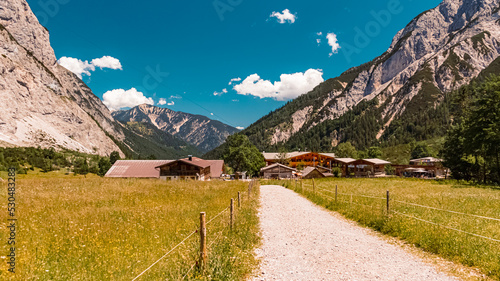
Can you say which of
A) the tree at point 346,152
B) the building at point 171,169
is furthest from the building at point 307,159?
the building at point 171,169

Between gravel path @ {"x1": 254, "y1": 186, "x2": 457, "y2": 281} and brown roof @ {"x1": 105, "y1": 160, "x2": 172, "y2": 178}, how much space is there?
71.0 m

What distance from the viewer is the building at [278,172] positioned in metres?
96.6

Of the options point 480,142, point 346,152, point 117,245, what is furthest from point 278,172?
point 117,245

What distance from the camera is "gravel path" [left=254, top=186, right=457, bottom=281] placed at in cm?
852

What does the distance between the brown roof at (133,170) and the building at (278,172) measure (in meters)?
36.2

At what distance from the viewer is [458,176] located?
62906 mm

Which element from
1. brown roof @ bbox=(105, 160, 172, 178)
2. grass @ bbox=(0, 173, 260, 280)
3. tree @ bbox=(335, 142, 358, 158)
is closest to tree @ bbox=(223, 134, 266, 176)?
brown roof @ bbox=(105, 160, 172, 178)

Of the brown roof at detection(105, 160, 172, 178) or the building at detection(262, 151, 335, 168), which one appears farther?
the building at detection(262, 151, 335, 168)

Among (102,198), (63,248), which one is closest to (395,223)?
(63,248)

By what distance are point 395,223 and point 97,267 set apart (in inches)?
555

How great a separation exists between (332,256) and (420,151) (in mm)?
166715

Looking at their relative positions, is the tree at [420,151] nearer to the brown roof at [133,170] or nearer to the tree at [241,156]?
the tree at [241,156]

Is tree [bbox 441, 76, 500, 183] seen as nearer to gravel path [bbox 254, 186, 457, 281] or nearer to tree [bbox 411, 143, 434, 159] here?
gravel path [bbox 254, 186, 457, 281]

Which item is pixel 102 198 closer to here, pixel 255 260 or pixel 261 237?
pixel 261 237
